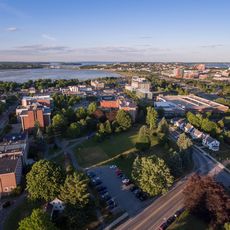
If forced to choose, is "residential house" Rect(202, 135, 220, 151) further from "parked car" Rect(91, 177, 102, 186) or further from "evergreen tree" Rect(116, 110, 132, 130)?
"parked car" Rect(91, 177, 102, 186)

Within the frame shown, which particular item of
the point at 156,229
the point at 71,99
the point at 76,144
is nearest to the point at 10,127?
the point at 76,144

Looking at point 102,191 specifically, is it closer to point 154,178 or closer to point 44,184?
point 154,178

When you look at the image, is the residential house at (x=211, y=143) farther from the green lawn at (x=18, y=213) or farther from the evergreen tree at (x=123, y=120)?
the green lawn at (x=18, y=213)

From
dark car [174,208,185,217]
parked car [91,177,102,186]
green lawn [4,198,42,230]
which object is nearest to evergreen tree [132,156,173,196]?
dark car [174,208,185,217]

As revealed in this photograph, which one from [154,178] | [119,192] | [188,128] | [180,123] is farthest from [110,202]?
[180,123]

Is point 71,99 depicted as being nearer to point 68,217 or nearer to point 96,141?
point 96,141

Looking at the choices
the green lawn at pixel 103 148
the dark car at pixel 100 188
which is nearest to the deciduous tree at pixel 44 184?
the dark car at pixel 100 188
